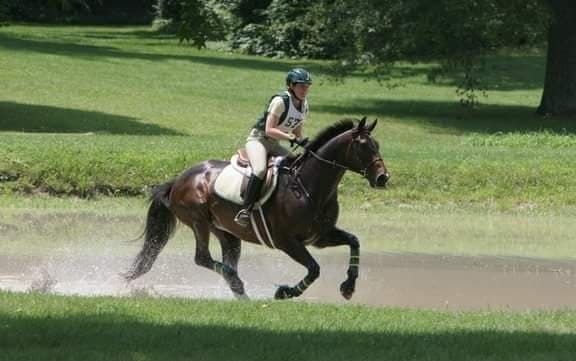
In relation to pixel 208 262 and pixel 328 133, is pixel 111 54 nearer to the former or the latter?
pixel 208 262

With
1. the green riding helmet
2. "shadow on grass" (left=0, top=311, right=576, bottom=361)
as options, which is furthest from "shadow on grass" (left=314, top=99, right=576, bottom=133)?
"shadow on grass" (left=0, top=311, right=576, bottom=361)

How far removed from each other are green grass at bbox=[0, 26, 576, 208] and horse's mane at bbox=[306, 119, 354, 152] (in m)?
8.52

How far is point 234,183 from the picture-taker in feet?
47.5

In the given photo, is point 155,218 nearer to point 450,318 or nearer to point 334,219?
point 334,219

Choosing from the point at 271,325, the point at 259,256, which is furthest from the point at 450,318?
the point at 259,256

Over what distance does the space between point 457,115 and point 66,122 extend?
12.0 meters

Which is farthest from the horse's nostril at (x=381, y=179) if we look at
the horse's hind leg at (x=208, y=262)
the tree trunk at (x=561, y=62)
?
the tree trunk at (x=561, y=62)

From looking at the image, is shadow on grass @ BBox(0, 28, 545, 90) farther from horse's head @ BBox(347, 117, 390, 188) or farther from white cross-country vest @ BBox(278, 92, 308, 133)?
horse's head @ BBox(347, 117, 390, 188)

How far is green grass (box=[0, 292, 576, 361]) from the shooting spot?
9312mm

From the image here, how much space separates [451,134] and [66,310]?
23709 mm

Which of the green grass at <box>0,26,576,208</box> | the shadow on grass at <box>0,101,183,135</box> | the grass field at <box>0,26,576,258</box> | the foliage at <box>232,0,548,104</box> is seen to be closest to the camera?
the grass field at <box>0,26,576,258</box>

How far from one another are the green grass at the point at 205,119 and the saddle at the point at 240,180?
8126 millimetres

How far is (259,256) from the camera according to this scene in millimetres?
17656

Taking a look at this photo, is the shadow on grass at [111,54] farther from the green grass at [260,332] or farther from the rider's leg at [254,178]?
the green grass at [260,332]
